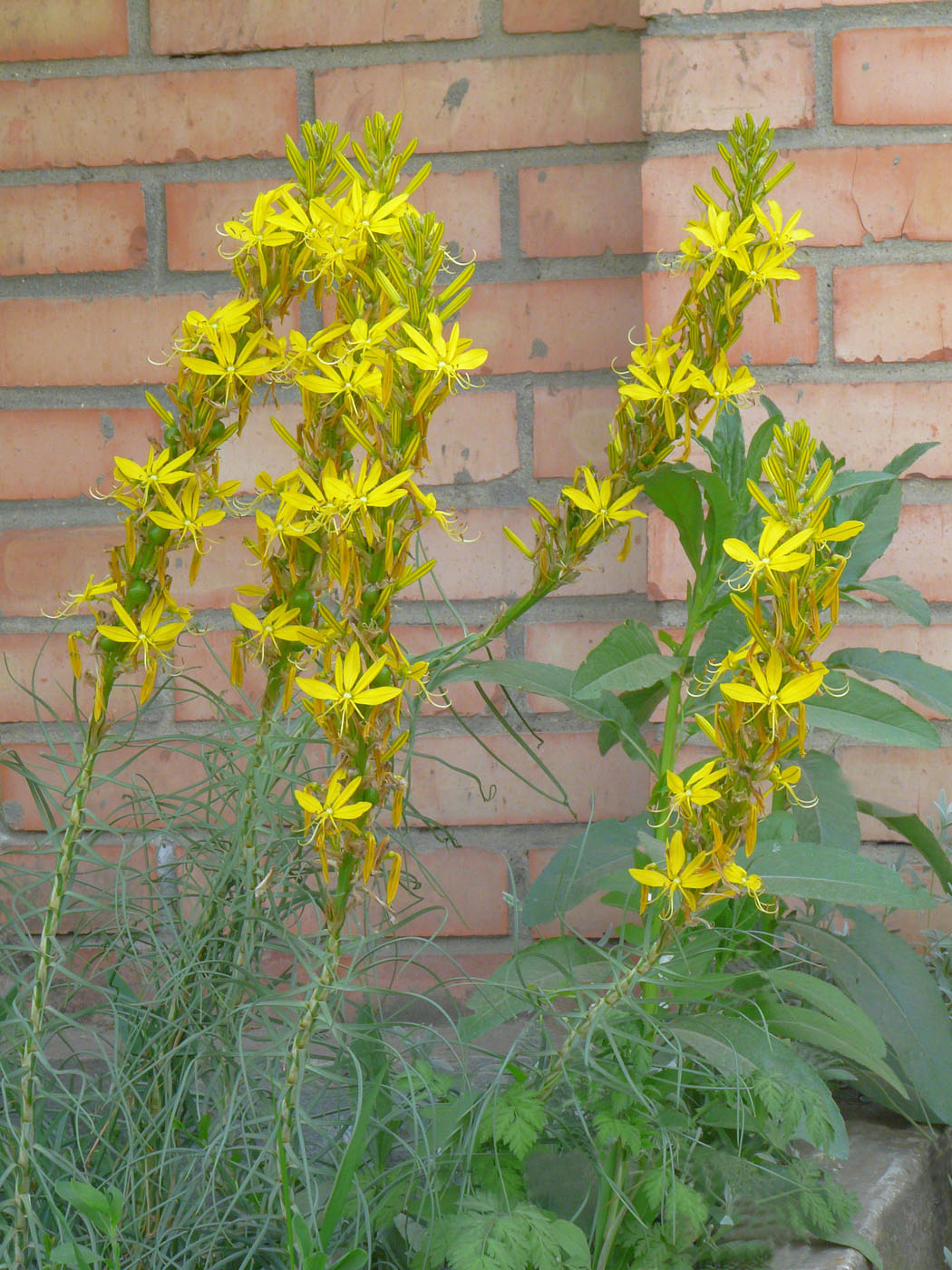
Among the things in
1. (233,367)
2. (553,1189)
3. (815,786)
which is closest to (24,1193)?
(553,1189)

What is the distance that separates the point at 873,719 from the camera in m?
0.77

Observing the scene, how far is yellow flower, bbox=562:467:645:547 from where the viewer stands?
66 centimetres

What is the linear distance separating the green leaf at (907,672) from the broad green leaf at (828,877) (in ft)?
0.68

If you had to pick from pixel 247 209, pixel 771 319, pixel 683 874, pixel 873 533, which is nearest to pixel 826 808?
pixel 873 533

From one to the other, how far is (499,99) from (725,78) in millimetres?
258

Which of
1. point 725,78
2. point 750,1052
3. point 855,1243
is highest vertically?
point 725,78

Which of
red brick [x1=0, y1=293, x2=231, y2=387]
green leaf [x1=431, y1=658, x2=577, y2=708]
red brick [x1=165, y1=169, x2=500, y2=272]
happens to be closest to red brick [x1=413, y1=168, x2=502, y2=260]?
red brick [x1=165, y1=169, x2=500, y2=272]

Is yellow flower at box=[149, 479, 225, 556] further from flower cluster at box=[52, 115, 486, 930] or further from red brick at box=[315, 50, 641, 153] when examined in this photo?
red brick at box=[315, 50, 641, 153]

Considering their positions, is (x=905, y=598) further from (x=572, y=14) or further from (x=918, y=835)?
(x=572, y=14)

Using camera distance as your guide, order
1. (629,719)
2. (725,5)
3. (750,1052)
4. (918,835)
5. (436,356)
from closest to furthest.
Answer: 1. (436,356)
2. (750,1052)
3. (629,719)
4. (918,835)
5. (725,5)

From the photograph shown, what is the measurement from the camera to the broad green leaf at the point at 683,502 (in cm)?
80

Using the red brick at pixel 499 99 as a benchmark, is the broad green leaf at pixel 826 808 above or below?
below

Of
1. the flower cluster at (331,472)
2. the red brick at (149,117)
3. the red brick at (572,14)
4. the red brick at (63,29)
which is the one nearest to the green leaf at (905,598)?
the flower cluster at (331,472)

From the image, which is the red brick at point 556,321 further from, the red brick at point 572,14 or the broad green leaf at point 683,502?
the broad green leaf at point 683,502
